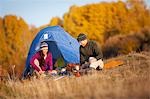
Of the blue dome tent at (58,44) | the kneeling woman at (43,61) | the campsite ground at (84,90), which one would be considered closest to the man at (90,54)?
the kneeling woman at (43,61)

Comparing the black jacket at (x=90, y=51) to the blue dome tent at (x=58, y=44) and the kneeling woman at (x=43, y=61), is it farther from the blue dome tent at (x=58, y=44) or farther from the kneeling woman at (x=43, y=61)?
the blue dome tent at (x=58, y=44)

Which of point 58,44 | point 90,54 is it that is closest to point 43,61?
point 90,54

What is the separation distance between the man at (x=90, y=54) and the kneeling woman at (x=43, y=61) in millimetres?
1201

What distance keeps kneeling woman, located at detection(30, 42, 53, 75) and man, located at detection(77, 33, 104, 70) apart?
120cm

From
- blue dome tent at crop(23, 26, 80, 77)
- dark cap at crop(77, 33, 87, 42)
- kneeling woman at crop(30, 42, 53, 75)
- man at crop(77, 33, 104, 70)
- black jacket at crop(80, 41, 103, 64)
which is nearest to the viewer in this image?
man at crop(77, 33, 104, 70)

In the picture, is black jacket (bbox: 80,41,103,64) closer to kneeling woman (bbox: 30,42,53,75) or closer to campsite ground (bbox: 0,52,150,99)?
kneeling woman (bbox: 30,42,53,75)

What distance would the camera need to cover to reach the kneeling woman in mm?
12156

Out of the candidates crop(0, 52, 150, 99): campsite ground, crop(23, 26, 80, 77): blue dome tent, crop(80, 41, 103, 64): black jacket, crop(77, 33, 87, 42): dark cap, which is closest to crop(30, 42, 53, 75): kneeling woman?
crop(80, 41, 103, 64): black jacket

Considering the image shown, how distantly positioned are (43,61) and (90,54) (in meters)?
1.68

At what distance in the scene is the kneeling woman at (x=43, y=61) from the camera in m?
12.2

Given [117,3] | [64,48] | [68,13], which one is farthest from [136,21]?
[64,48]

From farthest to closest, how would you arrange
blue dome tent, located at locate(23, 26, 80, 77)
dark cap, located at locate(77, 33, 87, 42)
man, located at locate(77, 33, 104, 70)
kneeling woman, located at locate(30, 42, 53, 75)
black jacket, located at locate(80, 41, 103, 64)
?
1. blue dome tent, located at locate(23, 26, 80, 77)
2. kneeling woman, located at locate(30, 42, 53, 75)
3. black jacket, located at locate(80, 41, 103, 64)
4. dark cap, located at locate(77, 33, 87, 42)
5. man, located at locate(77, 33, 104, 70)

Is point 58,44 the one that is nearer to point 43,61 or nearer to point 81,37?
point 43,61

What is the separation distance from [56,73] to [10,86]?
3.29 m
